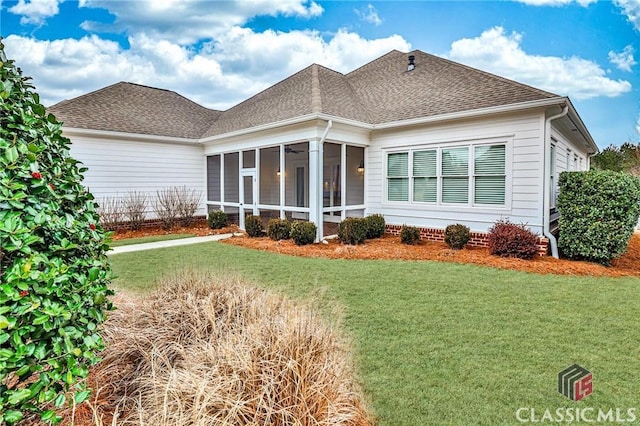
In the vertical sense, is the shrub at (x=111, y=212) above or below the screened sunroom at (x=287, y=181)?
below

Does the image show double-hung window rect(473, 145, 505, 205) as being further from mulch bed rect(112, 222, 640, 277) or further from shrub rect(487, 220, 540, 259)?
mulch bed rect(112, 222, 640, 277)

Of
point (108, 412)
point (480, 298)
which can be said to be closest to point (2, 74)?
point (108, 412)

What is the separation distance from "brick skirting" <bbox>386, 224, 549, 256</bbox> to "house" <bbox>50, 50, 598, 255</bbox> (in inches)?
2.0

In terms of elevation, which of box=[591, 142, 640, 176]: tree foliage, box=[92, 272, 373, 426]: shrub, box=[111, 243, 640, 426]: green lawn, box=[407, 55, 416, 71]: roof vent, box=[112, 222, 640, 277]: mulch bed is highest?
box=[407, 55, 416, 71]: roof vent

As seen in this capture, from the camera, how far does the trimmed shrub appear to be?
7.43 metres

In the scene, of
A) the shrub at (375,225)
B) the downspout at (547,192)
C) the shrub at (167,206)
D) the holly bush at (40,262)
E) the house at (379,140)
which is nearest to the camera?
the holly bush at (40,262)

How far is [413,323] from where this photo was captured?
171 inches

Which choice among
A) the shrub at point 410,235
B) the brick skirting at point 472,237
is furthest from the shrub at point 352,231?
the brick skirting at point 472,237

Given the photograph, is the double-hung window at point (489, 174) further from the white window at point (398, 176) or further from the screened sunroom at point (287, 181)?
the screened sunroom at point (287, 181)

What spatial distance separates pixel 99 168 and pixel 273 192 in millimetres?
7986

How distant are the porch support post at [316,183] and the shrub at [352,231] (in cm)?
76

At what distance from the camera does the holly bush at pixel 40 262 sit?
1507 millimetres

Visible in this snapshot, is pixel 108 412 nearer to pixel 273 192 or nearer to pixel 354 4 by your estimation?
pixel 354 4

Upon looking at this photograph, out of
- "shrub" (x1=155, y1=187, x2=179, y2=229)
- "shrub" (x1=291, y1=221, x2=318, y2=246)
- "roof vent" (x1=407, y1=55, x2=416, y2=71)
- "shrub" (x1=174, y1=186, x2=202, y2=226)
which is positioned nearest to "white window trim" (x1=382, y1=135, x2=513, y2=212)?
"shrub" (x1=291, y1=221, x2=318, y2=246)
